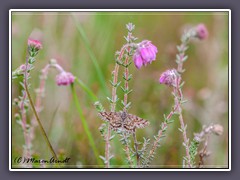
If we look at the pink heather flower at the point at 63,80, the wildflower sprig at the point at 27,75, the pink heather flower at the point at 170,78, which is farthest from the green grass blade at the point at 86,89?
the pink heather flower at the point at 170,78

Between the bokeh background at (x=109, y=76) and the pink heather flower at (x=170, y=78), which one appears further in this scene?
the bokeh background at (x=109, y=76)

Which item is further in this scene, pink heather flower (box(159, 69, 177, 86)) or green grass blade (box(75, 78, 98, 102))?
green grass blade (box(75, 78, 98, 102))

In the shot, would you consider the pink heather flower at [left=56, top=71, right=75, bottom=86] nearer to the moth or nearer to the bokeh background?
the moth

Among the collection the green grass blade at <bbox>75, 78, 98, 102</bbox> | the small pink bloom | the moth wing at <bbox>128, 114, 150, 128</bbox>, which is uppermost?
the small pink bloom

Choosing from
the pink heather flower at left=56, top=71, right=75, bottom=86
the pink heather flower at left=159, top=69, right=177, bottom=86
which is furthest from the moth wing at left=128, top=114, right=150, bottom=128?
the pink heather flower at left=56, top=71, right=75, bottom=86

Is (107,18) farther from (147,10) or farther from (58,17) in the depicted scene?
(147,10)

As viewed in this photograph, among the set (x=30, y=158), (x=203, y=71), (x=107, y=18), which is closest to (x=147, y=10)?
(x=107, y=18)

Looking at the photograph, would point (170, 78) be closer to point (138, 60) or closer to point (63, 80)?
point (138, 60)

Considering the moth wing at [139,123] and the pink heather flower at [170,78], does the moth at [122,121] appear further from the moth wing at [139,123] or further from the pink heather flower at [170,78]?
the pink heather flower at [170,78]
